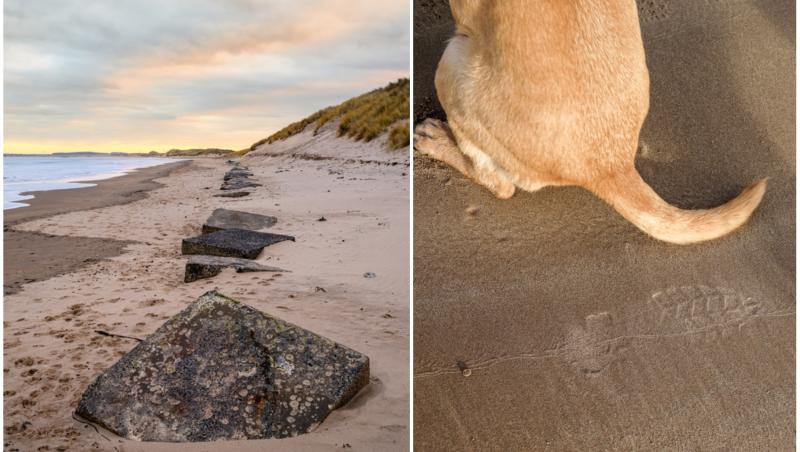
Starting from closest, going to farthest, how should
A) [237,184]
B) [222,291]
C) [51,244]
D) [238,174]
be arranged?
[222,291], [51,244], [237,184], [238,174]

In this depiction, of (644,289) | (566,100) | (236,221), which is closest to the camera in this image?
(566,100)

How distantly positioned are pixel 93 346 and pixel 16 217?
2.76 meters

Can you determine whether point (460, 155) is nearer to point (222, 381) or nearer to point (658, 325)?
point (658, 325)

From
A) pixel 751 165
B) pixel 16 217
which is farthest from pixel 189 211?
pixel 751 165

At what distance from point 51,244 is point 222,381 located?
2.19 meters

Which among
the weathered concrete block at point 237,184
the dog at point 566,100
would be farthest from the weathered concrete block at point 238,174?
the dog at point 566,100

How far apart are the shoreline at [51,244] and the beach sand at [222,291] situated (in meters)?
0.08

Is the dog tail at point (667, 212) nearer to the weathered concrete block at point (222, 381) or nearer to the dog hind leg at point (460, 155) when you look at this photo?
the dog hind leg at point (460, 155)

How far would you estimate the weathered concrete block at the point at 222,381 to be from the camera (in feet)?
3.39

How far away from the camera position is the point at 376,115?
Result: 4203mm

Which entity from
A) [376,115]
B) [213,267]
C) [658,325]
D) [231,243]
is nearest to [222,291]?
[213,267]

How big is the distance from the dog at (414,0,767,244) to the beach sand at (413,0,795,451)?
0.12 meters

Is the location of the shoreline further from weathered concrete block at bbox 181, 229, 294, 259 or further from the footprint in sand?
the footprint in sand

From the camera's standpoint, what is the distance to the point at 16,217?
3.51m
